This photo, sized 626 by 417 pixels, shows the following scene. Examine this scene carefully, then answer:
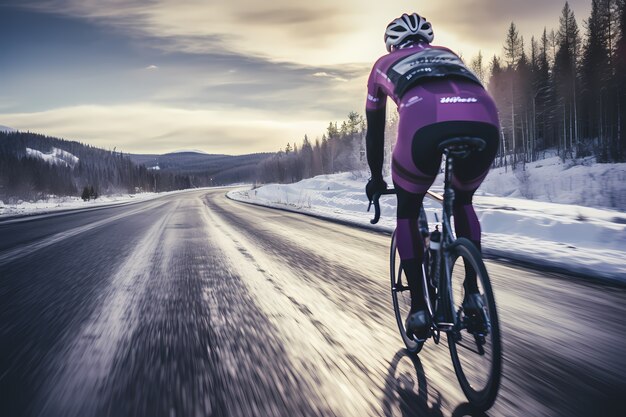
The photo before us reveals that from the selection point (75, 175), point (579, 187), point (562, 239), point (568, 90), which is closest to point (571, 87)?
point (568, 90)

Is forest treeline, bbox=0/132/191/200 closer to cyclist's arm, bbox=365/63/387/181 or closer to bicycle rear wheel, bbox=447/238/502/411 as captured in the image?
cyclist's arm, bbox=365/63/387/181

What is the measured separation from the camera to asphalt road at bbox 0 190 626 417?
1.73 metres

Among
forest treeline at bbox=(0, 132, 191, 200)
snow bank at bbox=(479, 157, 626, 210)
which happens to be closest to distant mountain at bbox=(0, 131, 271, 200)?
forest treeline at bbox=(0, 132, 191, 200)

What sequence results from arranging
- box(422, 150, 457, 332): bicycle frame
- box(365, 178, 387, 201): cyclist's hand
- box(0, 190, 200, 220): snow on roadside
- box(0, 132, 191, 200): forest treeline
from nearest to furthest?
box(422, 150, 457, 332): bicycle frame < box(365, 178, 387, 201): cyclist's hand < box(0, 190, 200, 220): snow on roadside < box(0, 132, 191, 200): forest treeline

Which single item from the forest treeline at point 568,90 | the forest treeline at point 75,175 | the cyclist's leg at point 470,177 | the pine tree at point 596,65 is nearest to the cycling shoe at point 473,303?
the cyclist's leg at point 470,177

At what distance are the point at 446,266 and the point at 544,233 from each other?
258 inches

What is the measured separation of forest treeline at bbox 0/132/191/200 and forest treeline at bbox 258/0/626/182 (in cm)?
6062

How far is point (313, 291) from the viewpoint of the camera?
3787 mm

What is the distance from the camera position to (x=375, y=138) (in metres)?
2.34

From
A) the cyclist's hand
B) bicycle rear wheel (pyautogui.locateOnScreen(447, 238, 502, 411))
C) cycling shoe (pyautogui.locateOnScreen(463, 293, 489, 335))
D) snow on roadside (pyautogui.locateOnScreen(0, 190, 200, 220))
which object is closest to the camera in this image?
bicycle rear wheel (pyautogui.locateOnScreen(447, 238, 502, 411))

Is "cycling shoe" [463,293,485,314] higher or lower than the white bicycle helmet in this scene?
lower

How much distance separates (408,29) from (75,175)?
141044 mm

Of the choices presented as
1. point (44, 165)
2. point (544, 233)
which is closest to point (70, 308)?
point (544, 233)

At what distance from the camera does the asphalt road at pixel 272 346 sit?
1733 mm
